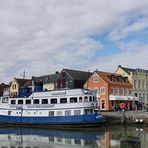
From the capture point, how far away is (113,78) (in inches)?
3059

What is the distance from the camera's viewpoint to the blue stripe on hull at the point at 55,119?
50.5 meters

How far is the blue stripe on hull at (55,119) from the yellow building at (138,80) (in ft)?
103

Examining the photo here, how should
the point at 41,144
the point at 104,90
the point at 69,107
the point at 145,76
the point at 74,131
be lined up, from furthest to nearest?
the point at 145,76
the point at 104,90
the point at 69,107
the point at 74,131
the point at 41,144

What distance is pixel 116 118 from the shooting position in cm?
5656

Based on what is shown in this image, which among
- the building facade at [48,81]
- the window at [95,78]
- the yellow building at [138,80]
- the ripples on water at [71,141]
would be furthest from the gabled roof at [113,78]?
the ripples on water at [71,141]

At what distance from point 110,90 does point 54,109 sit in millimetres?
24606

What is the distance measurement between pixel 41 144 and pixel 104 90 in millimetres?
40398

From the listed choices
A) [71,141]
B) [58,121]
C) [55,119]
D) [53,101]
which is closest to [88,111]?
[58,121]

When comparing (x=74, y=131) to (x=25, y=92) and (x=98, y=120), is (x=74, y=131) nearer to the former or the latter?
(x=98, y=120)

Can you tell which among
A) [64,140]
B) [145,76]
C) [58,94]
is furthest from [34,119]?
[145,76]

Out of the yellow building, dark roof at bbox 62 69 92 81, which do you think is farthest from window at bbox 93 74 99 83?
the yellow building

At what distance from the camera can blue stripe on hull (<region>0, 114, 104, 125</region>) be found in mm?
50500

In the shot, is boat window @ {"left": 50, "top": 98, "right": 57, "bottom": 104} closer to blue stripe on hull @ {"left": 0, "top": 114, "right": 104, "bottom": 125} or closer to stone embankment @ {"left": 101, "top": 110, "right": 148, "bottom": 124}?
blue stripe on hull @ {"left": 0, "top": 114, "right": 104, "bottom": 125}

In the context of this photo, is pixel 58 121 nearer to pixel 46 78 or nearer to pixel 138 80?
pixel 138 80
